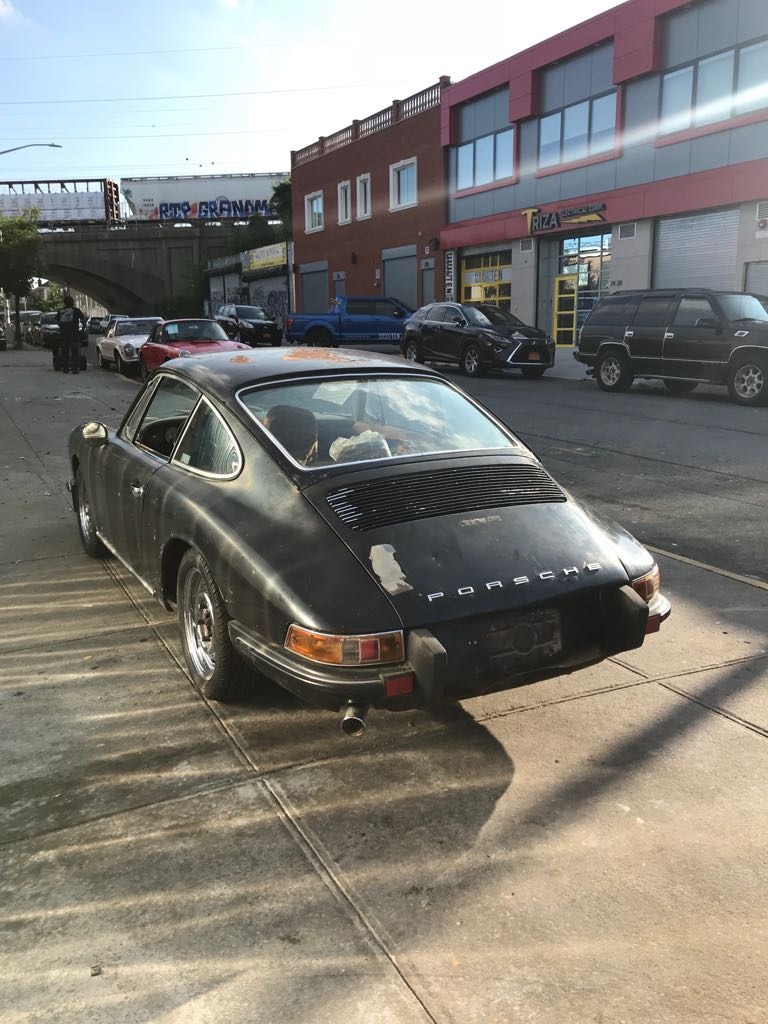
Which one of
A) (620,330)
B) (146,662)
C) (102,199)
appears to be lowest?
(146,662)

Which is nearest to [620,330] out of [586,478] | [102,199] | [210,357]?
[586,478]

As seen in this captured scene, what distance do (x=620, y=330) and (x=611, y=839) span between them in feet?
49.7

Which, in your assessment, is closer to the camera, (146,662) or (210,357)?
(146,662)

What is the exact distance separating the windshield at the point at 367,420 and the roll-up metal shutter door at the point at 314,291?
38256 millimetres

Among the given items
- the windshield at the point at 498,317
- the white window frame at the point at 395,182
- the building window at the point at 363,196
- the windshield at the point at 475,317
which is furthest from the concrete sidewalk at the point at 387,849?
the building window at the point at 363,196

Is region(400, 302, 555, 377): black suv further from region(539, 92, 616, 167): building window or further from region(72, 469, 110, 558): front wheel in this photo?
region(72, 469, 110, 558): front wheel

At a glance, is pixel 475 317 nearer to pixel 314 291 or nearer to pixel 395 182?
pixel 395 182

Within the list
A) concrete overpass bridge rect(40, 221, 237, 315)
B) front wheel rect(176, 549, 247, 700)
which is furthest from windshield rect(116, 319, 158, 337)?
concrete overpass bridge rect(40, 221, 237, 315)

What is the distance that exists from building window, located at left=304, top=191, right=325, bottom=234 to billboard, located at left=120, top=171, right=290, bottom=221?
3699cm

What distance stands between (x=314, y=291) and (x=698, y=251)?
24885 mm

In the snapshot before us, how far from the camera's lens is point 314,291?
1703 inches

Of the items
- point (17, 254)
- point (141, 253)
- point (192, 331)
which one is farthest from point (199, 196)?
point (192, 331)

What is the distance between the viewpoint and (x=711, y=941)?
92.4 inches

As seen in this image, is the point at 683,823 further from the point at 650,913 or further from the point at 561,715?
the point at 561,715
